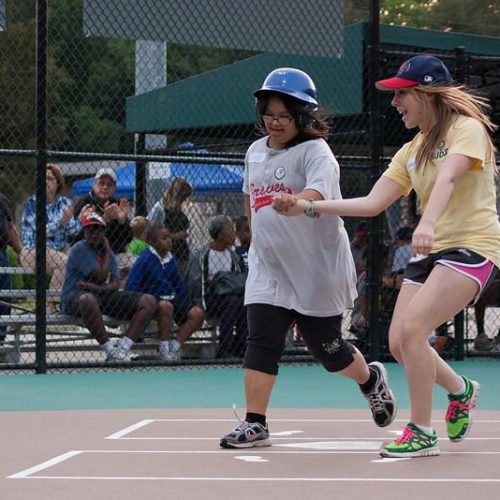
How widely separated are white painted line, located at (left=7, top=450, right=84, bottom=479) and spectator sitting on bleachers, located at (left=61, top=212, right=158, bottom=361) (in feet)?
16.8

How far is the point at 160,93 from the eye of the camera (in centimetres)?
1692

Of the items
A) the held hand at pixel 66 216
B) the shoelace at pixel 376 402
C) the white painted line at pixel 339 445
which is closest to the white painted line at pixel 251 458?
the white painted line at pixel 339 445

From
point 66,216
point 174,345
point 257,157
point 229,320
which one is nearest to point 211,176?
point 66,216

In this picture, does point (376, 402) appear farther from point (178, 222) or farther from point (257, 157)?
point (178, 222)

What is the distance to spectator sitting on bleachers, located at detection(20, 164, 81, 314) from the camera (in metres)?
11.9

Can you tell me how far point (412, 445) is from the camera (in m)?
6.23

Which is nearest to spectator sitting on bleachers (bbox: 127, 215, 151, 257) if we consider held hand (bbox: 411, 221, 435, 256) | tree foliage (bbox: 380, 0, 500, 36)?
held hand (bbox: 411, 221, 435, 256)

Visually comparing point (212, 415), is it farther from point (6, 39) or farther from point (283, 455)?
point (6, 39)

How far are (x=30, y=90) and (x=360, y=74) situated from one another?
15.6 metres

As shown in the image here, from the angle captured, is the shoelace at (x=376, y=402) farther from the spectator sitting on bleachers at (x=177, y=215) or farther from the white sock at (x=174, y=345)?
the spectator sitting on bleachers at (x=177, y=215)

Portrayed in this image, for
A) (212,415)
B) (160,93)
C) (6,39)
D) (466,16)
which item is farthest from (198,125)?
(466,16)

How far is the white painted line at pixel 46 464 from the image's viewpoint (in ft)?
19.0

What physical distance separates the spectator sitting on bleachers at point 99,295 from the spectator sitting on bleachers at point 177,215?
3.19ft

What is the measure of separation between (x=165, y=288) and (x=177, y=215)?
1.06m
